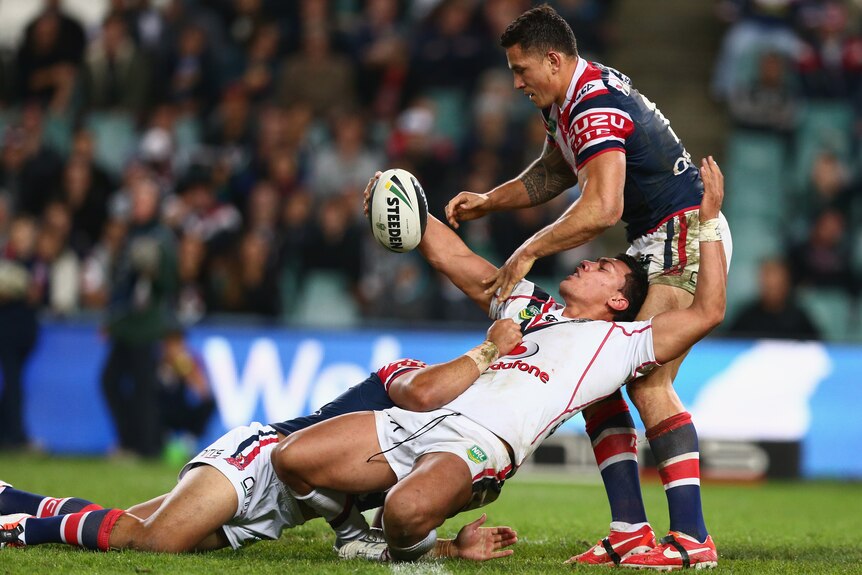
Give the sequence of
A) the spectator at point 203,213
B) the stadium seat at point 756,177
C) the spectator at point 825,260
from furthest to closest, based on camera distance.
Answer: the stadium seat at point 756,177, the spectator at point 203,213, the spectator at point 825,260

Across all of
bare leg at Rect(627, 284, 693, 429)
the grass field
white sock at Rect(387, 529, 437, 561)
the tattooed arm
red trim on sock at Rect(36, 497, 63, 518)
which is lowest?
the grass field

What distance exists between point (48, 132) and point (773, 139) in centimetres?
918

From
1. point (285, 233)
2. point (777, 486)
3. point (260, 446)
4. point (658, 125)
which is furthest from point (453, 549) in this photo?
point (285, 233)

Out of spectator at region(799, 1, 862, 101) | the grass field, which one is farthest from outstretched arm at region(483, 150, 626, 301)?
spectator at region(799, 1, 862, 101)

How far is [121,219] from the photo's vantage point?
13.3 metres

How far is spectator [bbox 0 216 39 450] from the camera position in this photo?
1175 cm

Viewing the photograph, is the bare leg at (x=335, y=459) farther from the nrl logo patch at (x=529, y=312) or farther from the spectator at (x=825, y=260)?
the spectator at (x=825, y=260)

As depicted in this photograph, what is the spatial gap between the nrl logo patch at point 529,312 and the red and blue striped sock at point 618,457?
0.55m

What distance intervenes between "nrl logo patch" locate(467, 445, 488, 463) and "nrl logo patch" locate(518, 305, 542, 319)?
863 millimetres

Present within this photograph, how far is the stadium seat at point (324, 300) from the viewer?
12.9 metres

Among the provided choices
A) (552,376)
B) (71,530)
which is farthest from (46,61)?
(552,376)

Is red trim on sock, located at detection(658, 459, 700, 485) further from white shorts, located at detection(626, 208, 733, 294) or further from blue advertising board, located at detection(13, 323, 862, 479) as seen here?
blue advertising board, located at detection(13, 323, 862, 479)

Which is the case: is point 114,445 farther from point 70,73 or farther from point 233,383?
point 70,73

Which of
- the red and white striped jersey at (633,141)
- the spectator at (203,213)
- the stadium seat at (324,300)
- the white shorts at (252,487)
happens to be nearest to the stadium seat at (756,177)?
the stadium seat at (324,300)
